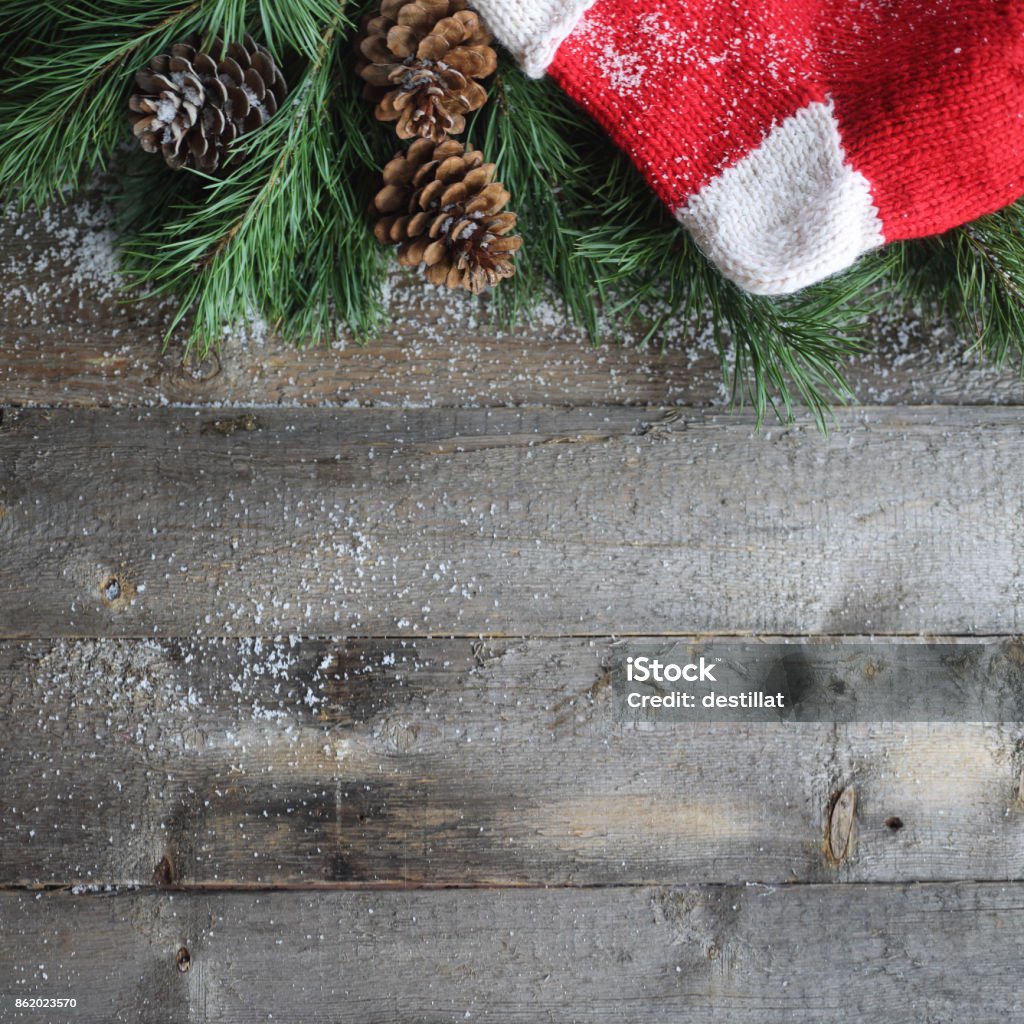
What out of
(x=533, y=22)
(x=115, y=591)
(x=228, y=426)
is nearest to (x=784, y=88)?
(x=533, y=22)

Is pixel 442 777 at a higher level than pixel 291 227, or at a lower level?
lower

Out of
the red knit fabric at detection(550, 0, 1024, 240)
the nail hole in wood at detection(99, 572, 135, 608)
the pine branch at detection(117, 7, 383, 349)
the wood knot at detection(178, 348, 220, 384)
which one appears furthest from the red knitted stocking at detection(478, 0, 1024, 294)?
the nail hole in wood at detection(99, 572, 135, 608)

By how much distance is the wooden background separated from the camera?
2.51 feet

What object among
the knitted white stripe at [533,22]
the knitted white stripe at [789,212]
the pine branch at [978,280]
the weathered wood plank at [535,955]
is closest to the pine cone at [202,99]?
the knitted white stripe at [533,22]

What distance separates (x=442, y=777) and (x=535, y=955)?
19 cm

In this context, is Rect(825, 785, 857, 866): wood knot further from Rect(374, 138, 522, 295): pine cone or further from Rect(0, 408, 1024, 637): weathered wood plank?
Rect(374, 138, 522, 295): pine cone

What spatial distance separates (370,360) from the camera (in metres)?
0.78

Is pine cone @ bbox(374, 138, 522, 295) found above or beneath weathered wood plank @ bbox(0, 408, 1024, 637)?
above

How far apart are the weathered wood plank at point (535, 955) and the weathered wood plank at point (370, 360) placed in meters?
0.46

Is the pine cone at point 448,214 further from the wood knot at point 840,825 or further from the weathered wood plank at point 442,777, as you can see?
the wood knot at point 840,825

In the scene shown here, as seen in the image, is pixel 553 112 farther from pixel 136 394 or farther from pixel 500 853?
pixel 500 853

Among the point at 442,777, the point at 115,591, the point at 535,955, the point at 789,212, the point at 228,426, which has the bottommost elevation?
the point at 535,955

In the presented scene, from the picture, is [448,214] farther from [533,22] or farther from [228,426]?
[228,426]

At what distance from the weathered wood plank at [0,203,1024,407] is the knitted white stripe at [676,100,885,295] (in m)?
0.16
